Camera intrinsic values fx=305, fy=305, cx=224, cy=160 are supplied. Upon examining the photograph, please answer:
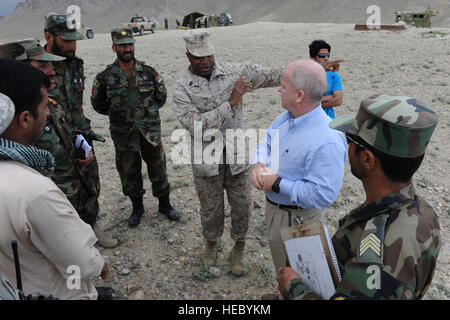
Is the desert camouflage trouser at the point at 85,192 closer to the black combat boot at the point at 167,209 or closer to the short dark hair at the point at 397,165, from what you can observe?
the black combat boot at the point at 167,209

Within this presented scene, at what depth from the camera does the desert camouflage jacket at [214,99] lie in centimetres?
272

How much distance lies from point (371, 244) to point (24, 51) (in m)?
3.15

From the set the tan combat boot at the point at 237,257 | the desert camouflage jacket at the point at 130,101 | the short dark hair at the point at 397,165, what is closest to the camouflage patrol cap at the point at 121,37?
the desert camouflage jacket at the point at 130,101

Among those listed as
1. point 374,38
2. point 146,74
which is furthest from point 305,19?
point 146,74

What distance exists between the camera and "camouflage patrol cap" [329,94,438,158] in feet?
4.08

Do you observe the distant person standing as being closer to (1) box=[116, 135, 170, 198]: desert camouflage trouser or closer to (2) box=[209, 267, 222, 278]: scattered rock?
(1) box=[116, 135, 170, 198]: desert camouflage trouser

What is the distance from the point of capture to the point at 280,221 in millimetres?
2379

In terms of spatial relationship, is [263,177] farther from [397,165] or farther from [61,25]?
[61,25]

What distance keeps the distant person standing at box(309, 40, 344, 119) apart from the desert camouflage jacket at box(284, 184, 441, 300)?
2621mm

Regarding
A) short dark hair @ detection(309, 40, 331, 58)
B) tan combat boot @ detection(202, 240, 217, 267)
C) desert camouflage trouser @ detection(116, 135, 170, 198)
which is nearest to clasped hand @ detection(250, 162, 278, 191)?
tan combat boot @ detection(202, 240, 217, 267)

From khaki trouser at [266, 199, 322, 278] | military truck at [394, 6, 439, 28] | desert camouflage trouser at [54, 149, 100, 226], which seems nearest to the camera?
khaki trouser at [266, 199, 322, 278]

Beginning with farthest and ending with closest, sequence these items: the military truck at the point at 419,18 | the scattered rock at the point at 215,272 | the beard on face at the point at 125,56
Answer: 1. the military truck at the point at 419,18
2. the beard on face at the point at 125,56
3. the scattered rock at the point at 215,272

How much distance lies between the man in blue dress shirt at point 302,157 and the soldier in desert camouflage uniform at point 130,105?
5.96ft
